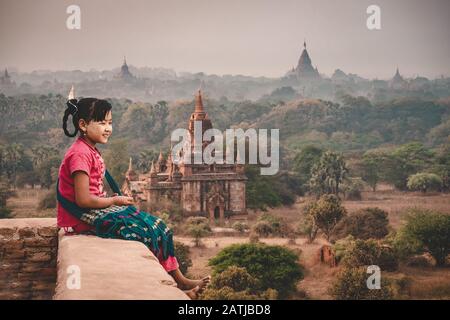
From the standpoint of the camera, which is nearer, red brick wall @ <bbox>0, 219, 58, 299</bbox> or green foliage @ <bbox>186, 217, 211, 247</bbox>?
red brick wall @ <bbox>0, 219, 58, 299</bbox>

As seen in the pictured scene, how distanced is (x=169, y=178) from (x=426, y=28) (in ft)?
88.8

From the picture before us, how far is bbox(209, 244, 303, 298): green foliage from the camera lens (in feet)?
58.6

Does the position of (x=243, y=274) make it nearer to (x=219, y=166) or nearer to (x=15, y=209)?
(x=219, y=166)

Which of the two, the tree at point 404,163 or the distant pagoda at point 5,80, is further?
the distant pagoda at point 5,80

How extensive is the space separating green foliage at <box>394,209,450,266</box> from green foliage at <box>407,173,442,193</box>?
9.98 metres

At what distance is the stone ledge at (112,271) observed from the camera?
263cm

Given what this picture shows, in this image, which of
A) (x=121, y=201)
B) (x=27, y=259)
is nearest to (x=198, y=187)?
(x=27, y=259)

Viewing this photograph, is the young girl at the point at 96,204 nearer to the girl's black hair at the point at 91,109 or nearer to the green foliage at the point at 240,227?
the girl's black hair at the point at 91,109

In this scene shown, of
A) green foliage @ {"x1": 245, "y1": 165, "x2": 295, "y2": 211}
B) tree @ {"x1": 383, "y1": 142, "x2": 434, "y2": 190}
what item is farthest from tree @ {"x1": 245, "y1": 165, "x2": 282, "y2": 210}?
tree @ {"x1": 383, "y1": 142, "x2": 434, "y2": 190}

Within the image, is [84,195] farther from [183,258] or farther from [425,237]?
→ [425,237]

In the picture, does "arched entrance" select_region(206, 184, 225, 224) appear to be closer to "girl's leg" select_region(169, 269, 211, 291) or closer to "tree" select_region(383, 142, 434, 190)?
"tree" select_region(383, 142, 434, 190)

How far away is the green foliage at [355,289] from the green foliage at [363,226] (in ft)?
21.6

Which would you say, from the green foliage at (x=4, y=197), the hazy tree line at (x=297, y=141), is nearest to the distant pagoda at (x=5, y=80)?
the hazy tree line at (x=297, y=141)

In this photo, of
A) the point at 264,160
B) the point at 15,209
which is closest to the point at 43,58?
the point at 264,160
